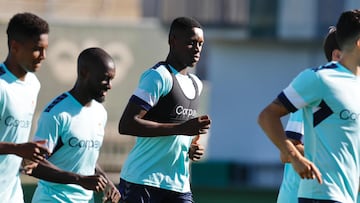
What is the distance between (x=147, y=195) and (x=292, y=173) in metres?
1.15

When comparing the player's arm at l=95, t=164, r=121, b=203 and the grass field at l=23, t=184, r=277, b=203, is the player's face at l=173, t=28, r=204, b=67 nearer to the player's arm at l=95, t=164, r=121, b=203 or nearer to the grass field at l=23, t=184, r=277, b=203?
the player's arm at l=95, t=164, r=121, b=203

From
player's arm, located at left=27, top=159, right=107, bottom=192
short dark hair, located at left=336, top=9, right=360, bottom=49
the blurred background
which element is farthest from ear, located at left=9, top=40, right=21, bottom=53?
the blurred background

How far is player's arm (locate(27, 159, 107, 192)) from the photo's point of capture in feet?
27.2

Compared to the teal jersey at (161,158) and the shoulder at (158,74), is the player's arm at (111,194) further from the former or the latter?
the shoulder at (158,74)

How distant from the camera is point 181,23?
29.4 feet

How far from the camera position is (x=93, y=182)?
8.27 meters

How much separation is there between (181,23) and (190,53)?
274 mm

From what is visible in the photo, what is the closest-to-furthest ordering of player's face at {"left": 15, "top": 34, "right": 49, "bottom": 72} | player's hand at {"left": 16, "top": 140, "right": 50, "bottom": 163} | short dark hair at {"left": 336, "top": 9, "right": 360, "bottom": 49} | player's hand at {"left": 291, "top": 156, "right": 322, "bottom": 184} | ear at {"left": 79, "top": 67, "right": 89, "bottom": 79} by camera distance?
player's hand at {"left": 291, "top": 156, "right": 322, "bottom": 184} → short dark hair at {"left": 336, "top": 9, "right": 360, "bottom": 49} → player's hand at {"left": 16, "top": 140, "right": 50, "bottom": 163} → player's face at {"left": 15, "top": 34, "right": 49, "bottom": 72} → ear at {"left": 79, "top": 67, "right": 89, "bottom": 79}

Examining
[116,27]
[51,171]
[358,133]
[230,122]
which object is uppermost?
[358,133]

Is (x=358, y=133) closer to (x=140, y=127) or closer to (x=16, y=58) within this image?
(x=140, y=127)

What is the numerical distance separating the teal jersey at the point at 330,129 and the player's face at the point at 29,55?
1.90 m

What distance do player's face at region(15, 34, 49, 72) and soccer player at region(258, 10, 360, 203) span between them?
190 cm

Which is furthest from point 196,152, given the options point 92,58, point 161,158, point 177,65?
point 92,58

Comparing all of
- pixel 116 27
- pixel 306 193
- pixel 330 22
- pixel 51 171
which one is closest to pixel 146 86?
pixel 51 171
